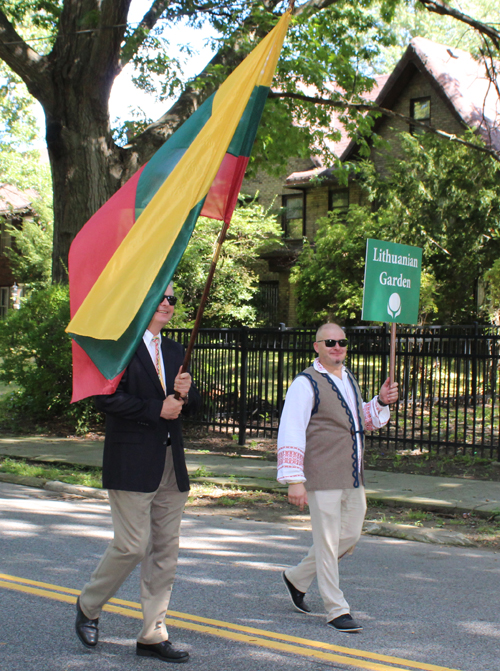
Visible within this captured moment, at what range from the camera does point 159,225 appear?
4172mm

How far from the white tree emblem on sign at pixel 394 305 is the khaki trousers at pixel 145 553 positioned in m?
2.20

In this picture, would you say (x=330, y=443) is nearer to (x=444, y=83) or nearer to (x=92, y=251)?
(x=92, y=251)

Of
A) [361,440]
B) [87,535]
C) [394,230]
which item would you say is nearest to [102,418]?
[87,535]

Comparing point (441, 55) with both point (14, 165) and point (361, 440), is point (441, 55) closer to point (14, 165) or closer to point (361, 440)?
point (14, 165)

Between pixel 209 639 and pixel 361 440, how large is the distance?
4.89ft

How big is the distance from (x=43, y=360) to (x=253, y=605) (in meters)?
9.56

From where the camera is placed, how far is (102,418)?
1371cm

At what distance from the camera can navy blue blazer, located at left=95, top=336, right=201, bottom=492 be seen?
13.0 feet

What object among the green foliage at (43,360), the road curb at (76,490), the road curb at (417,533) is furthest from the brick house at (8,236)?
the road curb at (417,533)

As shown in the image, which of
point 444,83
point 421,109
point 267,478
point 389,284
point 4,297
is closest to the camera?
point 389,284

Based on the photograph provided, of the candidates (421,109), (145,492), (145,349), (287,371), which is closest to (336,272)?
(421,109)

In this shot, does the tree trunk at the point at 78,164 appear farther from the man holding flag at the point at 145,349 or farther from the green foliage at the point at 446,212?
the green foliage at the point at 446,212

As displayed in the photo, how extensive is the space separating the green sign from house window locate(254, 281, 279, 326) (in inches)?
981

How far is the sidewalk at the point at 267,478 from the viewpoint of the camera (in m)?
8.21
